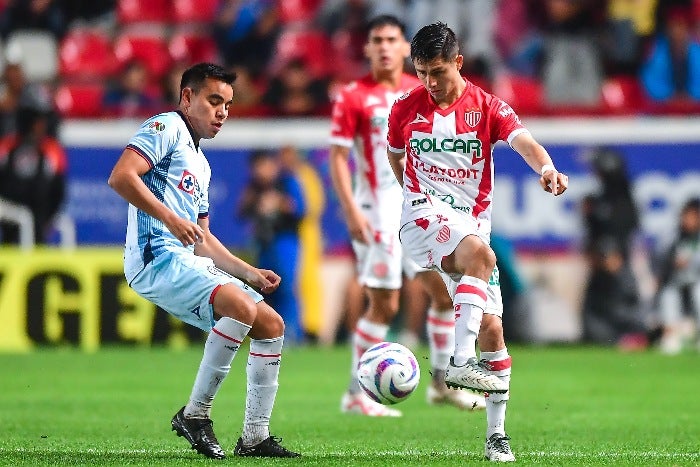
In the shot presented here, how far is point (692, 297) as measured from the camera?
53.3 ft

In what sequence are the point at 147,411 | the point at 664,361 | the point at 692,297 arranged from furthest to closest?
the point at 692,297
the point at 664,361
the point at 147,411

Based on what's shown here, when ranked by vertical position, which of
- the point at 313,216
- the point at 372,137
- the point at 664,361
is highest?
the point at 372,137

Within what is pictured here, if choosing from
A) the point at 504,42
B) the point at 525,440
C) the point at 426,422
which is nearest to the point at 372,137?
the point at 426,422

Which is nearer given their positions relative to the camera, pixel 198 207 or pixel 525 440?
pixel 198 207

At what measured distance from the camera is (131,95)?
18.2 m

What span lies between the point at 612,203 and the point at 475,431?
8.37 m

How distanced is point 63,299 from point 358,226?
6.99 m

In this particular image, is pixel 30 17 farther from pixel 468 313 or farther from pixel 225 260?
pixel 468 313

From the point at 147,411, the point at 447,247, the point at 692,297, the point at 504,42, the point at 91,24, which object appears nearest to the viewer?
the point at 447,247

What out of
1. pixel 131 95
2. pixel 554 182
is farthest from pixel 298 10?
pixel 554 182

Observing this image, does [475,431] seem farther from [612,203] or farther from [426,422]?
[612,203]

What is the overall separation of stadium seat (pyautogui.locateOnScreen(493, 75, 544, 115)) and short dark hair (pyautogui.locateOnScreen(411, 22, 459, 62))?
1027 centimetres

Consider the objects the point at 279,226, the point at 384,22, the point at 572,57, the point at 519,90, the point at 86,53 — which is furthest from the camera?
the point at 86,53

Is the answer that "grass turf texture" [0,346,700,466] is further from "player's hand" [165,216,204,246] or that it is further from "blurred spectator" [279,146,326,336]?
"blurred spectator" [279,146,326,336]
